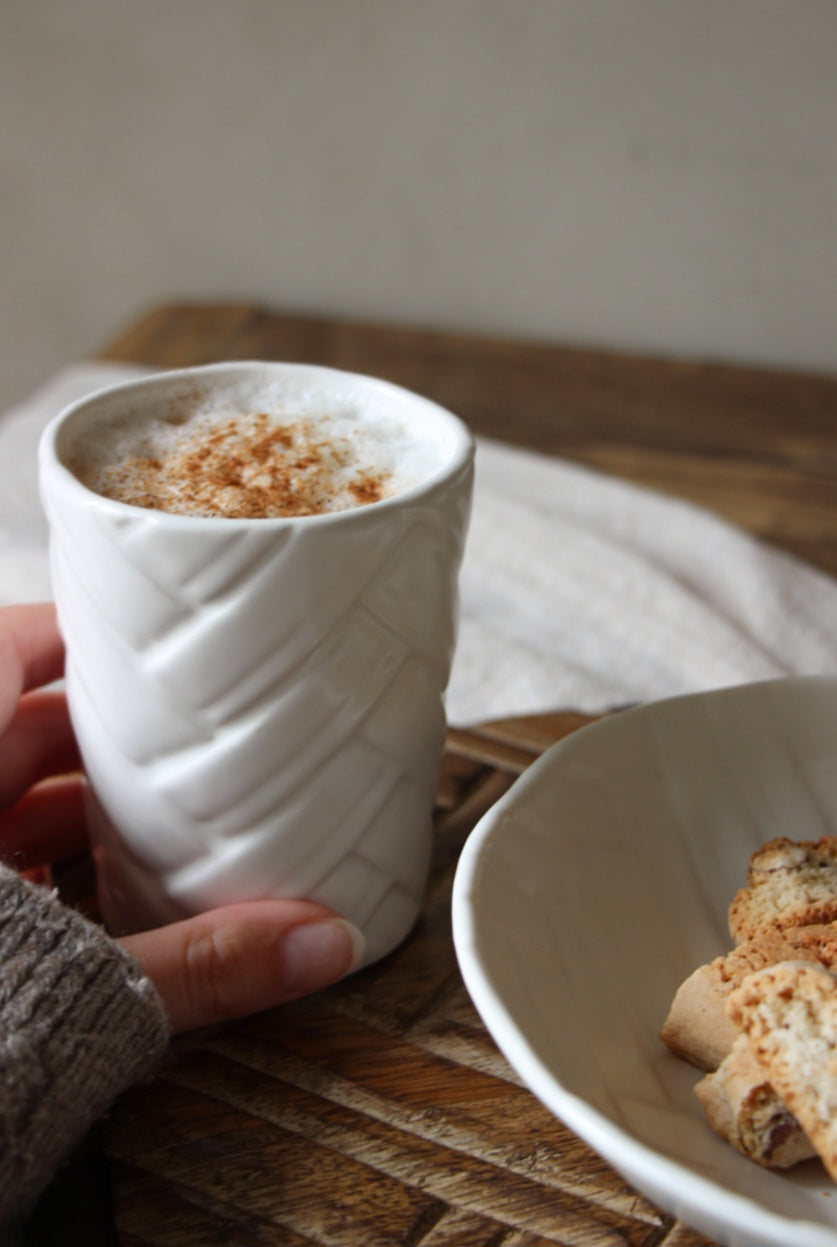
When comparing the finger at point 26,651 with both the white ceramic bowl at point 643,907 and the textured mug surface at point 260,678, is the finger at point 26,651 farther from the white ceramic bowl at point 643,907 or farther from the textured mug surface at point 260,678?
the white ceramic bowl at point 643,907

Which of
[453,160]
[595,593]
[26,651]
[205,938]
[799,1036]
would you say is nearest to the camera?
[799,1036]

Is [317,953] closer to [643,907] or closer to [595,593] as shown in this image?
[643,907]

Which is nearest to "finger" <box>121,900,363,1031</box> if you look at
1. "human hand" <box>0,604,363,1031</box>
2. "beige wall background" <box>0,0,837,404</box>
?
"human hand" <box>0,604,363,1031</box>

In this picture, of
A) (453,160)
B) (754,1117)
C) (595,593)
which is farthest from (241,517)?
(453,160)

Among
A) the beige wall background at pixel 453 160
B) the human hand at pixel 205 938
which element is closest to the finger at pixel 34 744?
the human hand at pixel 205 938

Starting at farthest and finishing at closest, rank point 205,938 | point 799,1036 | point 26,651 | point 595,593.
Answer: point 595,593 < point 26,651 < point 205,938 < point 799,1036

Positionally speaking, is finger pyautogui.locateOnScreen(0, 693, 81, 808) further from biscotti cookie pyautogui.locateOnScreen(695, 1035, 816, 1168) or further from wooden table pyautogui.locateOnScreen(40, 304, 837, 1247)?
biscotti cookie pyautogui.locateOnScreen(695, 1035, 816, 1168)

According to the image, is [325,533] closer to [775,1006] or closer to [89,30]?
[775,1006]
